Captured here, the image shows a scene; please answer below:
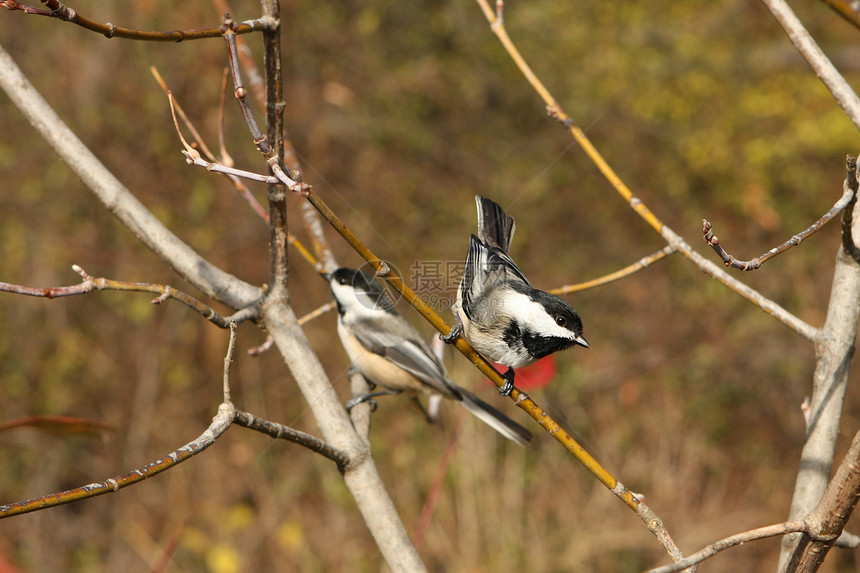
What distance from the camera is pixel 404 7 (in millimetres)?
7602

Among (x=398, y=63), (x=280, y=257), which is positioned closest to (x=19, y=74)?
(x=280, y=257)

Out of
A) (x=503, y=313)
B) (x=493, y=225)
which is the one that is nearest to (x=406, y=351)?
(x=493, y=225)

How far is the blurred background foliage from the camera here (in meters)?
5.84

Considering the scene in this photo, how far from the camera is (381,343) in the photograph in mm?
3920

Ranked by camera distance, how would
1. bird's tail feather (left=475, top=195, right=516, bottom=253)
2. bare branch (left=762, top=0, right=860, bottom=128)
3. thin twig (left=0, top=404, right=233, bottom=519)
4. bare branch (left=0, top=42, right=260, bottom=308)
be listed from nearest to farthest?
thin twig (left=0, top=404, right=233, bottom=519) → bare branch (left=762, top=0, right=860, bottom=128) → bare branch (left=0, top=42, right=260, bottom=308) → bird's tail feather (left=475, top=195, right=516, bottom=253)

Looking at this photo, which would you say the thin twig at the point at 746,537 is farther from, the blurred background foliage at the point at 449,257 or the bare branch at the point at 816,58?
the blurred background foliage at the point at 449,257

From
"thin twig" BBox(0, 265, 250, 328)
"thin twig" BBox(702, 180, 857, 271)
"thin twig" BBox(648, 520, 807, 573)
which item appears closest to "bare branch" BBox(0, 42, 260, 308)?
"thin twig" BBox(0, 265, 250, 328)

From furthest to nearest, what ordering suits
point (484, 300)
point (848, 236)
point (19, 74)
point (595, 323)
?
point (595, 323) → point (484, 300) → point (19, 74) → point (848, 236)

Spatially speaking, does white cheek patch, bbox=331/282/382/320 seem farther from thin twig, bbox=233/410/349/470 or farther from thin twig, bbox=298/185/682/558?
thin twig, bbox=298/185/682/558

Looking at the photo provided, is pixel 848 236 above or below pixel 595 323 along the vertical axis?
below

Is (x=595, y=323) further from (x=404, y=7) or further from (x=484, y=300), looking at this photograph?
(x=484, y=300)

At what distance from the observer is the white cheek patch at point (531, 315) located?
6.34ft

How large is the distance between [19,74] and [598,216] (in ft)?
22.4

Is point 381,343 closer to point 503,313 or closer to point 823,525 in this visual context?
point 503,313
